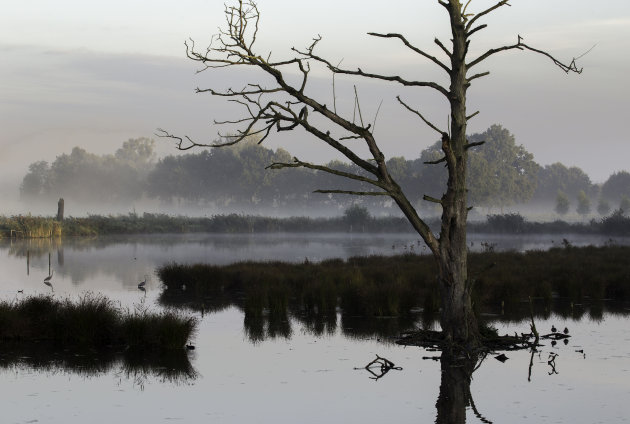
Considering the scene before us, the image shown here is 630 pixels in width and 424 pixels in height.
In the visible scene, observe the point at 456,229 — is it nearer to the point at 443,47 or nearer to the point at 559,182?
the point at 443,47

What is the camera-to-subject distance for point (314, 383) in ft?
40.6

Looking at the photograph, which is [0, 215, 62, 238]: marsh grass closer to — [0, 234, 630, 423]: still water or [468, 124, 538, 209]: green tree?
[0, 234, 630, 423]: still water

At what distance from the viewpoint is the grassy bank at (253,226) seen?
205 ft

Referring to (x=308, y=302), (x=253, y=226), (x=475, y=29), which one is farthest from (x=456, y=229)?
(x=253, y=226)

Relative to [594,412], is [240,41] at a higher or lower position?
higher

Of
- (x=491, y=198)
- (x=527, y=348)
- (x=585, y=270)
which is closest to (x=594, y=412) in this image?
(x=527, y=348)

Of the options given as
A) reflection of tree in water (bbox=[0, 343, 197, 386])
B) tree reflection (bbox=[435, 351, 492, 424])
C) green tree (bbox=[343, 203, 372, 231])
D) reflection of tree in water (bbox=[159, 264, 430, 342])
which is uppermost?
green tree (bbox=[343, 203, 372, 231])

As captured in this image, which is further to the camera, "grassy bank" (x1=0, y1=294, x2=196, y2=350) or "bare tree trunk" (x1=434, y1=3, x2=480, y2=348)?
"grassy bank" (x1=0, y1=294, x2=196, y2=350)

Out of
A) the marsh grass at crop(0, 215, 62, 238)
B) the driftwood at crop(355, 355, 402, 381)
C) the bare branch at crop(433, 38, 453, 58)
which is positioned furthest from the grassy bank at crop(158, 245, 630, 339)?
the marsh grass at crop(0, 215, 62, 238)

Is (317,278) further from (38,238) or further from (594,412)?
(38,238)

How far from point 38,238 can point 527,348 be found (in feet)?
163

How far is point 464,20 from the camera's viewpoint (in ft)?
49.1

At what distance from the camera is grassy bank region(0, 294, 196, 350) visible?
1510 cm

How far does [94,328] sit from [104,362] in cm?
174
